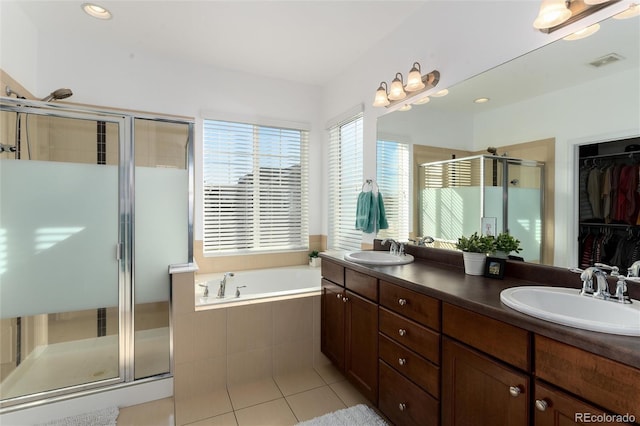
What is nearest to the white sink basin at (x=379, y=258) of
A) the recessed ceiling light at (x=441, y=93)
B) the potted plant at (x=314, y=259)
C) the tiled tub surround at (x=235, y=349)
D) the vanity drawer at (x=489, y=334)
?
the tiled tub surround at (x=235, y=349)

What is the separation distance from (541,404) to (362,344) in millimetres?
1029

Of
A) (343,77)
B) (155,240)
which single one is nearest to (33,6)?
(155,240)

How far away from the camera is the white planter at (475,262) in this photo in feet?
5.26

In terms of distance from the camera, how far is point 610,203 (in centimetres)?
124

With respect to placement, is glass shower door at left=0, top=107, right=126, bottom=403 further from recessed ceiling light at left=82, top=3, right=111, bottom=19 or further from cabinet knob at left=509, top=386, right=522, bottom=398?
cabinet knob at left=509, top=386, right=522, bottom=398

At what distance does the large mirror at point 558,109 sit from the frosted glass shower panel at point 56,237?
2334 mm

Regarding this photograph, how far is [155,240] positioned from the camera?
206 centimetres

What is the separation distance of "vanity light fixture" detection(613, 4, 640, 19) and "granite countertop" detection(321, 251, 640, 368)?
1078 mm

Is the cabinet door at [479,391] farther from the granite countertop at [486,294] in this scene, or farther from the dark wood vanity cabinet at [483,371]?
the granite countertop at [486,294]

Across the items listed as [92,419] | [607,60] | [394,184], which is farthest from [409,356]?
[92,419]

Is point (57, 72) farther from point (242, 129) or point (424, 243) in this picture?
point (424, 243)

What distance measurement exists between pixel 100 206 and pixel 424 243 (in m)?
2.20

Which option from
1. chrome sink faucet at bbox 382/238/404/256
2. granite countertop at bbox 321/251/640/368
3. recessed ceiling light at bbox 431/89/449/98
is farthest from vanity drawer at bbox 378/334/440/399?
recessed ceiling light at bbox 431/89/449/98

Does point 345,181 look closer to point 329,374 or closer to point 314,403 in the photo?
point 329,374
